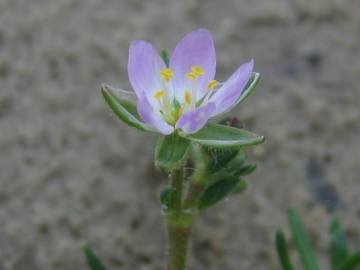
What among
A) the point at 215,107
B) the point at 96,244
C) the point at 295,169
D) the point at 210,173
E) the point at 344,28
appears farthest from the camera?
the point at 344,28

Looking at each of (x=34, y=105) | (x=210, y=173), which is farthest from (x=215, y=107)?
(x=34, y=105)

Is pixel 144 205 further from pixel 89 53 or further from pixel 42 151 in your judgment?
pixel 89 53

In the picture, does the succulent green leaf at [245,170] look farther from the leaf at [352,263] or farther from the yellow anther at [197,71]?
the leaf at [352,263]

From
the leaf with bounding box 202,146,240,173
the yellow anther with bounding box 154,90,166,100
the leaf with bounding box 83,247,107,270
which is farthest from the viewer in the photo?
the leaf with bounding box 83,247,107,270

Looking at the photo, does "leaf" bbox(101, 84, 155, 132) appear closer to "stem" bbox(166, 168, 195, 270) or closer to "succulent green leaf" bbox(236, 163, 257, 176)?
"stem" bbox(166, 168, 195, 270)

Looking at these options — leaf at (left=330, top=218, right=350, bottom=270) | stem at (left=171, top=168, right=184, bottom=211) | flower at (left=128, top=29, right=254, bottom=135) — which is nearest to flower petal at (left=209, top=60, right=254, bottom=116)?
flower at (left=128, top=29, right=254, bottom=135)

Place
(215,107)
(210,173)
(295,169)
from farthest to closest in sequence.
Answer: (295,169) → (210,173) → (215,107)

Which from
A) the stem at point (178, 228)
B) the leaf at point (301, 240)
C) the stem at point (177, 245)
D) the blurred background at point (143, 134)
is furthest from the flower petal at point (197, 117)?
the blurred background at point (143, 134)
